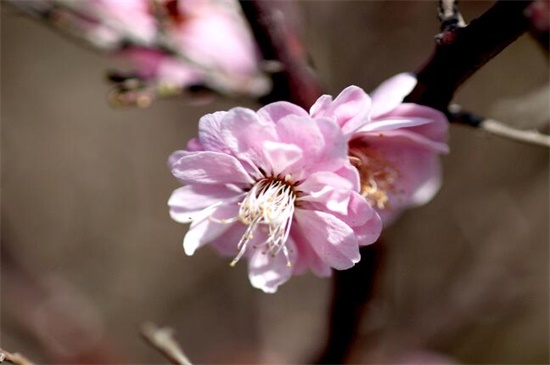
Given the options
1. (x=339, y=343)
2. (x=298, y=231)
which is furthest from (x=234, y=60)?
(x=298, y=231)

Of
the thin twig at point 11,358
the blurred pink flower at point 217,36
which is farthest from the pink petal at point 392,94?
the blurred pink flower at point 217,36

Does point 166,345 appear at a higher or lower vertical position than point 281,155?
lower

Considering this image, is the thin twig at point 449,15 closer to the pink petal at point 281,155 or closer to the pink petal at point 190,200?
the pink petal at point 281,155

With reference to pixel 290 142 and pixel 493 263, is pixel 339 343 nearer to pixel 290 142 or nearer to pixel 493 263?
pixel 493 263

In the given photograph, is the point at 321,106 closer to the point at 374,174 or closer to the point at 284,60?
the point at 374,174

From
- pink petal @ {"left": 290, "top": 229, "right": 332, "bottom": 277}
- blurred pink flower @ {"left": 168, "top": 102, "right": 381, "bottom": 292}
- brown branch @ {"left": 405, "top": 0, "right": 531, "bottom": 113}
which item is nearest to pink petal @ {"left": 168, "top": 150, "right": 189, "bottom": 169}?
blurred pink flower @ {"left": 168, "top": 102, "right": 381, "bottom": 292}

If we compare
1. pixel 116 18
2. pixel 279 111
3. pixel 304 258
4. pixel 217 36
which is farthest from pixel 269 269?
pixel 217 36
